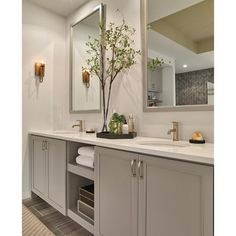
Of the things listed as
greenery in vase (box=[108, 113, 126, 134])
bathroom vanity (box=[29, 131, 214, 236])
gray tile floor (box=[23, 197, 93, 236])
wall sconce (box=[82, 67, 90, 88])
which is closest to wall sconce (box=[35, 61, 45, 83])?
wall sconce (box=[82, 67, 90, 88])

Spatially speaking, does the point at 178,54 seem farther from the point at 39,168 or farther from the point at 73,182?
the point at 39,168

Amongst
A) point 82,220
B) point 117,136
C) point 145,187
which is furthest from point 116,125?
point 82,220

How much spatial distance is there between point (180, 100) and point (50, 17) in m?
→ 2.35

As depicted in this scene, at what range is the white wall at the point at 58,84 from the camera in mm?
1959

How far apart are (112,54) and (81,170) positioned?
1250 mm

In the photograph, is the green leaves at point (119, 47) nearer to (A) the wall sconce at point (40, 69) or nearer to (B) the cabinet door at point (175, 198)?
(A) the wall sconce at point (40, 69)

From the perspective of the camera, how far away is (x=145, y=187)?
121 centimetres

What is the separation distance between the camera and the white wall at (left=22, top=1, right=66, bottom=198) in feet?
8.76

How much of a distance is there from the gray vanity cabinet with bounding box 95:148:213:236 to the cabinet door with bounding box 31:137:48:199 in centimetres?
99

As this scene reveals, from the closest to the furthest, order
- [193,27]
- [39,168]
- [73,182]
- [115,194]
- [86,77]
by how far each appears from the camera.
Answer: [115,194]
[193,27]
[73,182]
[39,168]
[86,77]

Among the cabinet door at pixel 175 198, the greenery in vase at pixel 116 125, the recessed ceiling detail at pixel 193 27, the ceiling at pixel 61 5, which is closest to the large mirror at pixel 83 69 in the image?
the ceiling at pixel 61 5

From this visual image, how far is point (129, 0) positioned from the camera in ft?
6.74

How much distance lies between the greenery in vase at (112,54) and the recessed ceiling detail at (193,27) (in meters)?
0.38

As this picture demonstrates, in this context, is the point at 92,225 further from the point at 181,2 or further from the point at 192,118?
the point at 181,2
